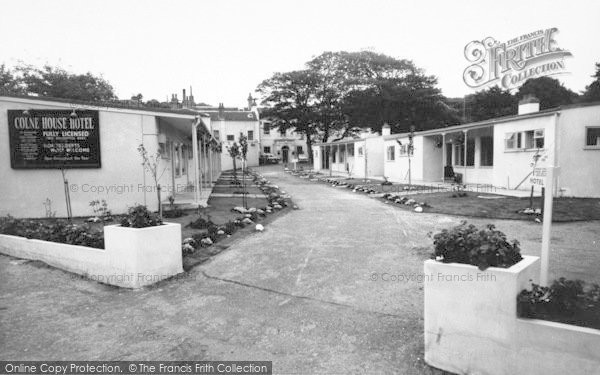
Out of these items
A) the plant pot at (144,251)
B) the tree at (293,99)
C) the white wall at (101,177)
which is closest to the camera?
the plant pot at (144,251)

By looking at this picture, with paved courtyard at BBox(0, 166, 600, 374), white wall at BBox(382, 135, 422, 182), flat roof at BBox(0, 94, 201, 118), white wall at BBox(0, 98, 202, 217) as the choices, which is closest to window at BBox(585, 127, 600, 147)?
paved courtyard at BBox(0, 166, 600, 374)

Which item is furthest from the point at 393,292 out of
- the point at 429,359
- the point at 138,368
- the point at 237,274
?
the point at 138,368

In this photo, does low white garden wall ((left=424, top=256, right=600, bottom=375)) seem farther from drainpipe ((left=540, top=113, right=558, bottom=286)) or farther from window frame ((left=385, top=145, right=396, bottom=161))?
window frame ((left=385, top=145, right=396, bottom=161))

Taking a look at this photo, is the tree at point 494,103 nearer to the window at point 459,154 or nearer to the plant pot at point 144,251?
the window at point 459,154

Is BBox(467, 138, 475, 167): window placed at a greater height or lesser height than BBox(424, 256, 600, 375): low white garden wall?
greater

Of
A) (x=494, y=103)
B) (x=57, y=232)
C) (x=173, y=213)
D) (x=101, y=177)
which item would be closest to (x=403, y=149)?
(x=173, y=213)

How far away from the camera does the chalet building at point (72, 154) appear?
1072 cm

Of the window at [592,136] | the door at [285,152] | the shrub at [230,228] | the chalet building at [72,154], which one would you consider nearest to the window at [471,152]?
the window at [592,136]

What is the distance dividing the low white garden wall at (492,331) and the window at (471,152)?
20.1 metres

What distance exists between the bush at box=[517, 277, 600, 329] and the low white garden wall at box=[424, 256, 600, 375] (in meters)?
0.08

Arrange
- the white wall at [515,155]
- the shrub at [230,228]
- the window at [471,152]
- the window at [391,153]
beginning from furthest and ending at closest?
the window at [391,153]
the window at [471,152]
the white wall at [515,155]
the shrub at [230,228]

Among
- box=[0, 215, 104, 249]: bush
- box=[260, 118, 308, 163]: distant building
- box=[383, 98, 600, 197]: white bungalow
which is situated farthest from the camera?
box=[260, 118, 308, 163]: distant building

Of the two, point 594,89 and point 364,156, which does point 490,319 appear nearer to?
point 364,156

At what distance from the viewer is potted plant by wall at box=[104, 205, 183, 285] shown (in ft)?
19.2
